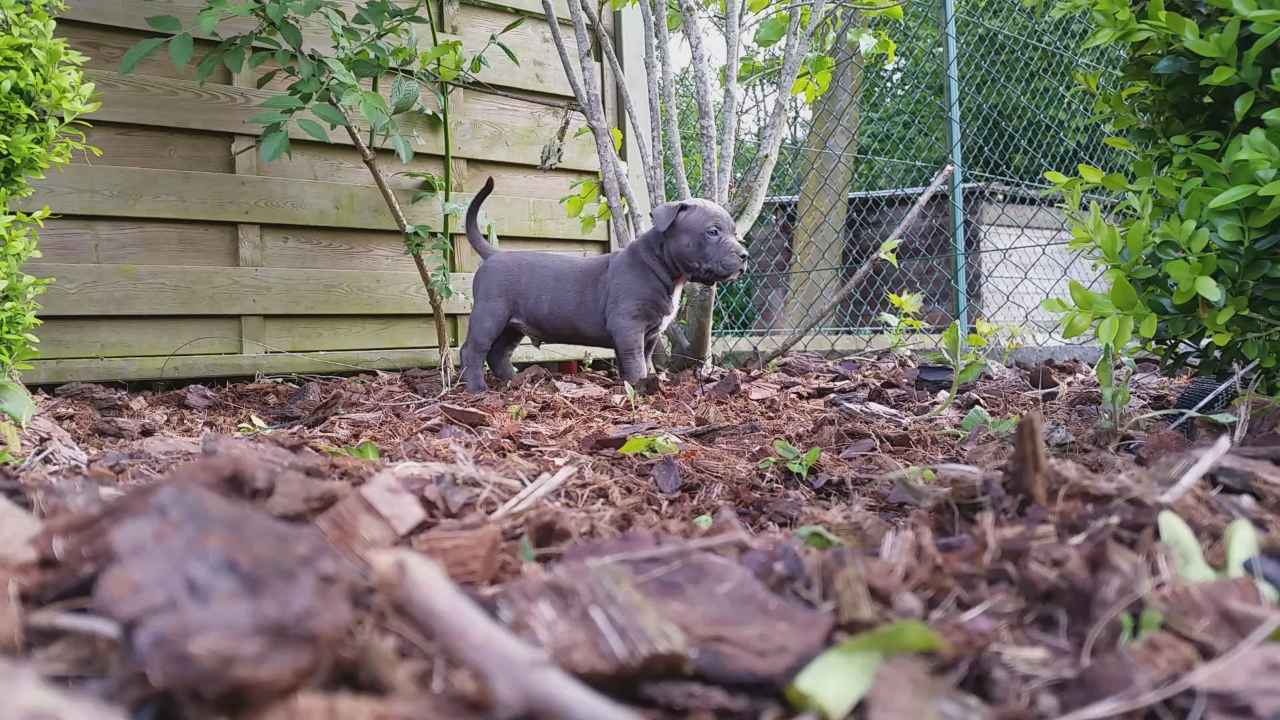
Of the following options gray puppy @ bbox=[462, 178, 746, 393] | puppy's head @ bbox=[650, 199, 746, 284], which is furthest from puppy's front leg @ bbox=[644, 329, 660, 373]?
puppy's head @ bbox=[650, 199, 746, 284]

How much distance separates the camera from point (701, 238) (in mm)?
3939

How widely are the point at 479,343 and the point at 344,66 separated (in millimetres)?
1407

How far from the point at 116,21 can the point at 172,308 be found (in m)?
1.31

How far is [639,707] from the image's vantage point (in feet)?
2.50

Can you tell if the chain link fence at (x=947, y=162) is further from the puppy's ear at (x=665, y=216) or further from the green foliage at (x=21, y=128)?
the green foliage at (x=21, y=128)

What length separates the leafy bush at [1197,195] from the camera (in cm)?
168

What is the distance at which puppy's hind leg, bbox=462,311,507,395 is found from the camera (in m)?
4.21

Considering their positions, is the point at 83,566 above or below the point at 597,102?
below

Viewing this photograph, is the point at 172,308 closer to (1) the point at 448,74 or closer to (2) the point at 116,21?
(2) the point at 116,21

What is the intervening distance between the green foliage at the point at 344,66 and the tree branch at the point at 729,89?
3.57 ft

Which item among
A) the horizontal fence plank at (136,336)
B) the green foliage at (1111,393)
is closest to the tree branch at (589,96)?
the horizontal fence plank at (136,336)

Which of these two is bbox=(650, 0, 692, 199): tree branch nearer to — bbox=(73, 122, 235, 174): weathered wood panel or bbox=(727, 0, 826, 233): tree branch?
bbox=(727, 0, 826, 233): tree branch

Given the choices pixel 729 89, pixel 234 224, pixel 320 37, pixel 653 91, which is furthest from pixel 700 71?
pixel 234 224

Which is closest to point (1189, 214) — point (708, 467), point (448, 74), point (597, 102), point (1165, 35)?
point (1165, 35)
